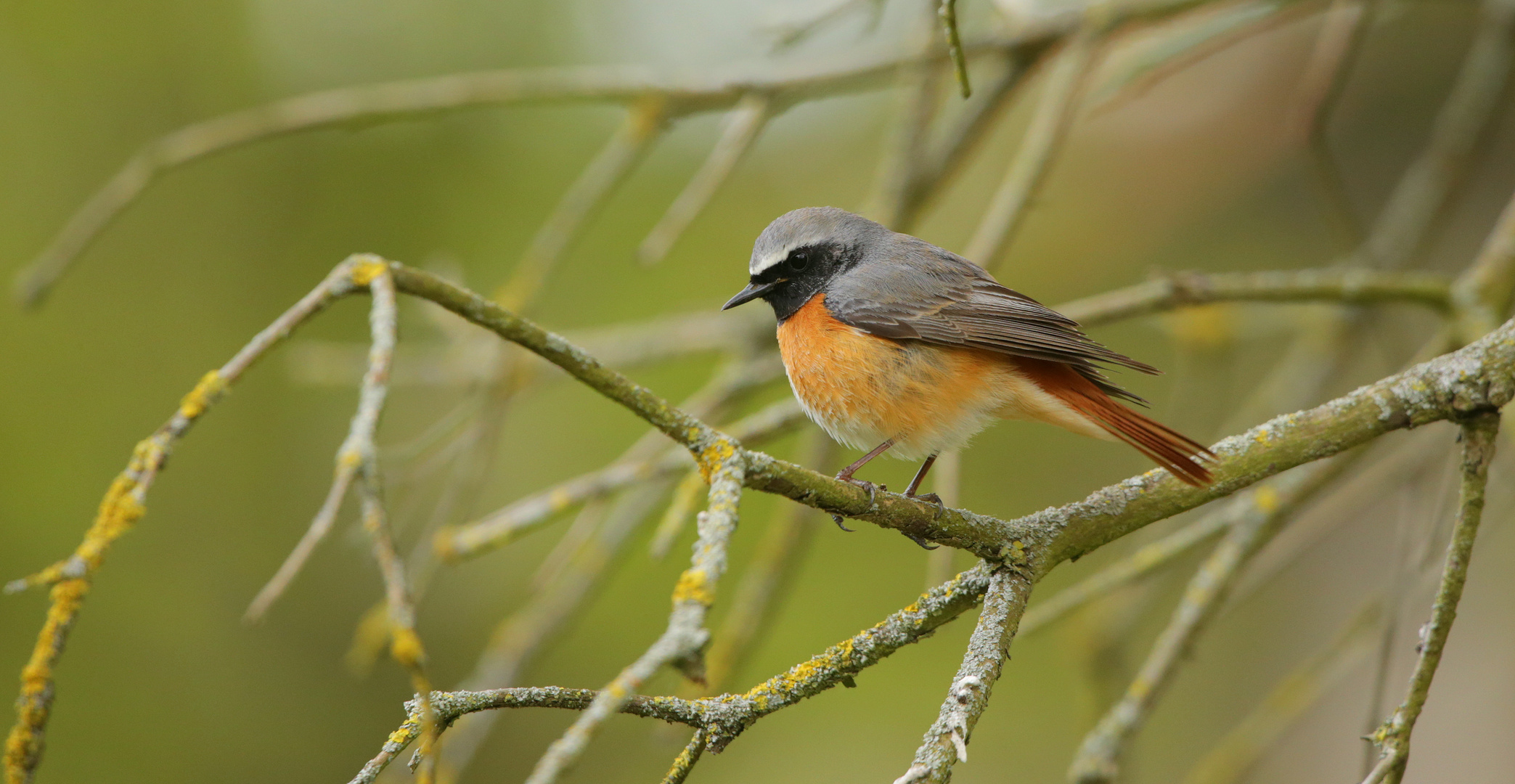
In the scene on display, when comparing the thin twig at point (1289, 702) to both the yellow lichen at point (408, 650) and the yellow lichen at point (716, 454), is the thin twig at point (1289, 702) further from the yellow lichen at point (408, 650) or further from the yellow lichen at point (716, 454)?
the yellow lichen at point (408, 650)

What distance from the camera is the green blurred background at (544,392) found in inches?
208

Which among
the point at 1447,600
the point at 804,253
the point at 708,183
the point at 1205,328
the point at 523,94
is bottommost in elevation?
the point at 1447,600

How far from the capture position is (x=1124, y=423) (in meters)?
2.51

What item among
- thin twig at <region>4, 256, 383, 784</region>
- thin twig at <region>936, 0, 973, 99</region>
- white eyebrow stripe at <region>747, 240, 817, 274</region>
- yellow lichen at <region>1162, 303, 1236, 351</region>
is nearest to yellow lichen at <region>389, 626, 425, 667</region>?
thin twig at <region>4, 256, 383, 784</region>

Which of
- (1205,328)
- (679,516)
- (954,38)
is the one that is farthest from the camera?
(1205,328)

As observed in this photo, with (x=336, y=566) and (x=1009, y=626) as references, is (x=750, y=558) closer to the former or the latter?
(x=336, y=566)

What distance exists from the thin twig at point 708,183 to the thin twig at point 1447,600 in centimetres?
208

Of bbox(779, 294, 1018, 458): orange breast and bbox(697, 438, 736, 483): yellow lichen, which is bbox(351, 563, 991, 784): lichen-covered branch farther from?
bbox(779, 294, 1018, 458): orange breast

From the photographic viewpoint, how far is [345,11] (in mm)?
7551

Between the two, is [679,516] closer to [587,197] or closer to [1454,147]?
[587,197]

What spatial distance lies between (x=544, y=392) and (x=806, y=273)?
195 cm

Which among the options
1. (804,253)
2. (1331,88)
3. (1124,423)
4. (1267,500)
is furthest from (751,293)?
(1331,88)

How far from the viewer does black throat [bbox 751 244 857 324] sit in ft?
11.2

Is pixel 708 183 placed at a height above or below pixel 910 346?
above
